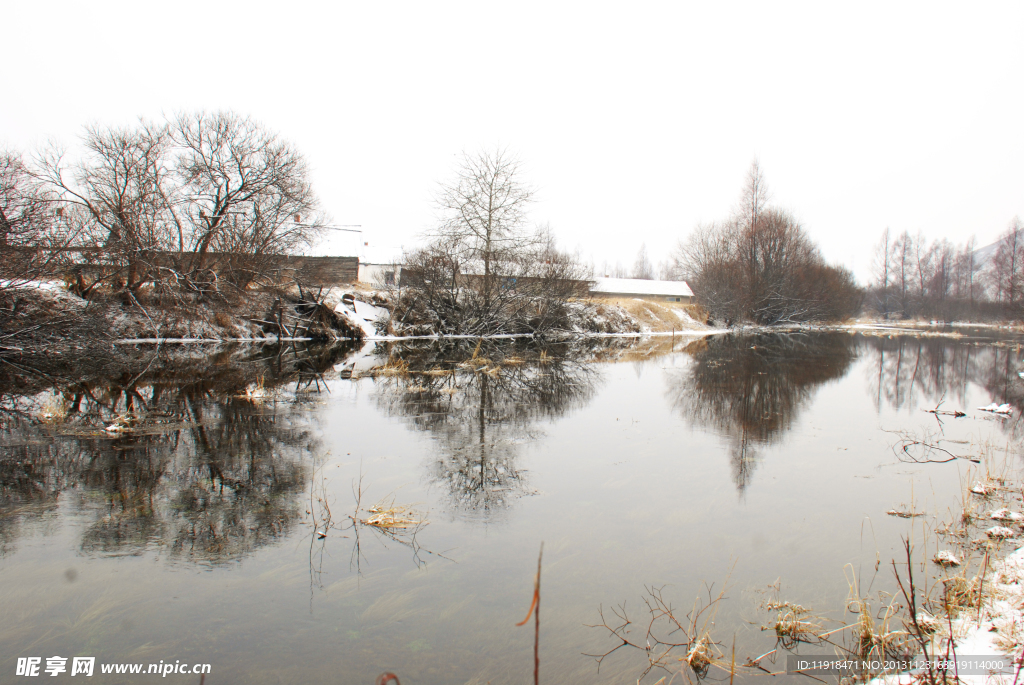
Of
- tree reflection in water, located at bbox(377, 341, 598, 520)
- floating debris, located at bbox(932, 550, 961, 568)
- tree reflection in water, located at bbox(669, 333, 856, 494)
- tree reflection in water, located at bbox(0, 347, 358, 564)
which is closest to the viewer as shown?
floating debris, located at bbox(932, 550, 961, 568)

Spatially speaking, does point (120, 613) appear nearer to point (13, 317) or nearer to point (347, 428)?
point (347, 428)

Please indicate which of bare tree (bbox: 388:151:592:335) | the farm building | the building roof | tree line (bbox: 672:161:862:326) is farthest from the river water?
the building roof

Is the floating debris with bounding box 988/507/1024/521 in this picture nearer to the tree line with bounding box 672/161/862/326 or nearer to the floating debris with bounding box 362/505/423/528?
the floating debris with bounding box 362/505/423/528

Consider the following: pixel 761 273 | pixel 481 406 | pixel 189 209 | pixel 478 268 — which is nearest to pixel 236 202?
pixel 189 209

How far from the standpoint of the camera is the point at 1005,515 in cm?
514

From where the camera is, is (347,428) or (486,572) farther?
(347,428)

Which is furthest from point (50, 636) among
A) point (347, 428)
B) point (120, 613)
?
point (347, 428)

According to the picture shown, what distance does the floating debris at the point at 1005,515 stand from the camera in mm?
5093

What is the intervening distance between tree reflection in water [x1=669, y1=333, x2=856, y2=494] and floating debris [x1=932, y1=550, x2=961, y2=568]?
1843 millimetres

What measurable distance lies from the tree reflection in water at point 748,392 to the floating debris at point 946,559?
184cm

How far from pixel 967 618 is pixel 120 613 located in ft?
17.4

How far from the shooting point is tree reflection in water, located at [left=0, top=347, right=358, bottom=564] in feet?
15.3

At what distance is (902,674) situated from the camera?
293 centimetres

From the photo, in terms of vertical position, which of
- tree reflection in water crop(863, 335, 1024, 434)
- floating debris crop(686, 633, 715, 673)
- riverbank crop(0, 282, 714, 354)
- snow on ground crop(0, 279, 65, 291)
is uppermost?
snow on ground crop(0, 279, 65, 291)
